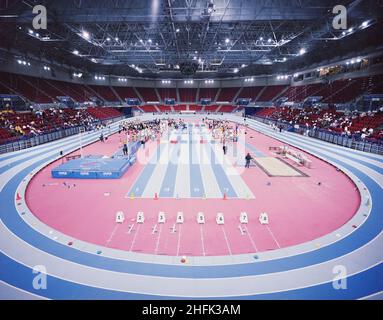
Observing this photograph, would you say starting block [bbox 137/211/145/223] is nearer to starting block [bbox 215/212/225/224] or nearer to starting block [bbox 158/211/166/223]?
starting block [bbox 158/211/166/223]

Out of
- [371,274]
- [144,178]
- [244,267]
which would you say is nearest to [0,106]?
[144,178]

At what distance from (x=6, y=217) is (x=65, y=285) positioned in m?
5.77

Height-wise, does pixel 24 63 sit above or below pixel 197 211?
above

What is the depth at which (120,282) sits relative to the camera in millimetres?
6344

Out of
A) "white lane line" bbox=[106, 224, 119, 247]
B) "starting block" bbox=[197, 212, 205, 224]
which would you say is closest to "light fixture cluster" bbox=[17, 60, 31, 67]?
"white lane line" bbox=[106, 224, 119, 247]

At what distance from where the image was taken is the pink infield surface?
329 inches

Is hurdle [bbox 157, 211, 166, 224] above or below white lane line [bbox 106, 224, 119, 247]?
above

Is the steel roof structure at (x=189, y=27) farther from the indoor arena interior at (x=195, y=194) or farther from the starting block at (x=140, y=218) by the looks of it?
the starting block at (x=140, y=218)

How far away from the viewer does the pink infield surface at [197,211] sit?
835 cm

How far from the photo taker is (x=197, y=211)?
10.7 metres

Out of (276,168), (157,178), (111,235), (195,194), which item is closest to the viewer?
(111,235)

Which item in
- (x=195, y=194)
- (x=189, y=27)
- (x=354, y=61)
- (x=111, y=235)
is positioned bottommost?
(x=111, y=235)

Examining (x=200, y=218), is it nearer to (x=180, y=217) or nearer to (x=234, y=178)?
(x=180, y=217)

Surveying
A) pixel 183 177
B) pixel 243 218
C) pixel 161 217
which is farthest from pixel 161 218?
pixel 183 177
